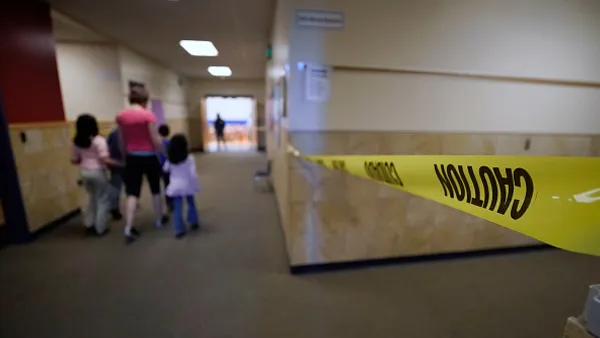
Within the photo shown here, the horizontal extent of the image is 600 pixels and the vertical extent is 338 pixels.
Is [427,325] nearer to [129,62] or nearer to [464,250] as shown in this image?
[464,250]

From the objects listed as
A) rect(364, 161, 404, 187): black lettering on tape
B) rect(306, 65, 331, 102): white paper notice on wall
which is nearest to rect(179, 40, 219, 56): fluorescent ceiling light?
rect(306, 65, 331, 102): white paper notice on wall

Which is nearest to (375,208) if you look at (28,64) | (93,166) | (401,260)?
(401,260)

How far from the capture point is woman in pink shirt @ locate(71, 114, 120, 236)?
2.80m

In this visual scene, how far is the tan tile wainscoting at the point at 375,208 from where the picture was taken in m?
2.24

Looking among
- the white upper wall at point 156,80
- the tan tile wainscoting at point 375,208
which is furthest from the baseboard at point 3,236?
the white upper wall at point 156,80

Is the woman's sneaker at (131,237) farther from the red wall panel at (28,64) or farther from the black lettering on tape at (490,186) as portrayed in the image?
the black lettering on tape at (490,186)

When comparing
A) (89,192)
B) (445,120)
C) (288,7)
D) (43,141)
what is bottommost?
(89,192)

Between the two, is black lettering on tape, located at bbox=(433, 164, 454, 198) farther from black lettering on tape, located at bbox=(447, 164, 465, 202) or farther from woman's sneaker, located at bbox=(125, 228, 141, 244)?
woman's sneaker, located at bbox=(125, 228, 141, 244)

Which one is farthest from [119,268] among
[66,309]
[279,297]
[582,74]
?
[582,74]

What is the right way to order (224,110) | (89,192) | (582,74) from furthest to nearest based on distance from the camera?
(224,110) < (89,192) < (582,74)

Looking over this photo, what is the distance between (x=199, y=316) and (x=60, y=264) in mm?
1575

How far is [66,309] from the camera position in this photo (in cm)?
190

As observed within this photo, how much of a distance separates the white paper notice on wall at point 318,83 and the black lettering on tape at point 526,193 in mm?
1620

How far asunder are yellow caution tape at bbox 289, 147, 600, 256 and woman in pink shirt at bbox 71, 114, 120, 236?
10.3 ft
